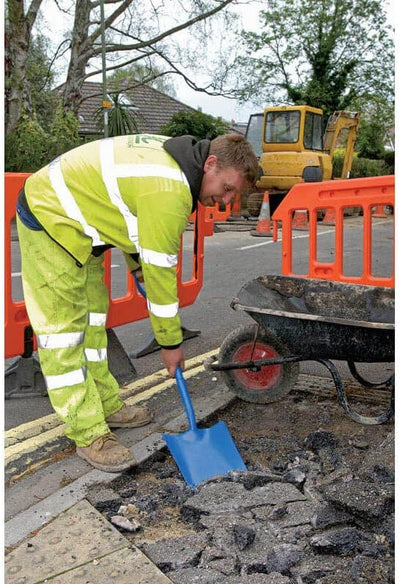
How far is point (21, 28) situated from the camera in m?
17.7

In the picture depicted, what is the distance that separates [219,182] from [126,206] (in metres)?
0.46

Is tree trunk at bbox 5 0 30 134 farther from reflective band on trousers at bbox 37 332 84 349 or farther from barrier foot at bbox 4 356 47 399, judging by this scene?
reflective band on trousers at bbox 37 332 84 349

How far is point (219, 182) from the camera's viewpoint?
→ 3.17 meters

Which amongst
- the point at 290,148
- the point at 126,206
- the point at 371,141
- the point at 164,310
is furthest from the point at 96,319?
the point at 371,141

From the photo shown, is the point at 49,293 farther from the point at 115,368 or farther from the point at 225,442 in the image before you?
the point at 115,368

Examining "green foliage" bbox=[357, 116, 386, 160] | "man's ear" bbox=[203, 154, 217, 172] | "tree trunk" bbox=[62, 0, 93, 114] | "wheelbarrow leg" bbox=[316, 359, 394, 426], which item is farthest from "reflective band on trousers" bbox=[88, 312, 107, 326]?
"green foliage" bbox=[357, 116, 386, 160]

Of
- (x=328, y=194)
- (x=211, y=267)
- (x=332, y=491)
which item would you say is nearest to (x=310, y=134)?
(x=211, y=267)

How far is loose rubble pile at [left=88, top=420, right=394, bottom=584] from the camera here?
8.28 ft

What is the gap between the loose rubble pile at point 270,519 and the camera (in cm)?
252

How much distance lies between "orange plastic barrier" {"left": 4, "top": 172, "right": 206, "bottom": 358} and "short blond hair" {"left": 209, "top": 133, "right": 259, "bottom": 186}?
1242 mm

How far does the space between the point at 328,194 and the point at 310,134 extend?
609 inches

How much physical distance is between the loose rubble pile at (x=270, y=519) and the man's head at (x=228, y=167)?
1.39 meters

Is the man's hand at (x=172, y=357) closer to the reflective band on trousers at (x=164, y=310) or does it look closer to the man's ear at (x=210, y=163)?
the reflective band on trousers at (x=164, y=310)

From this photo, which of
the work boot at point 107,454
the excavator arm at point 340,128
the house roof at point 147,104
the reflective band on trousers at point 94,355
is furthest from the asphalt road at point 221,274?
the house roof at point 147,104
